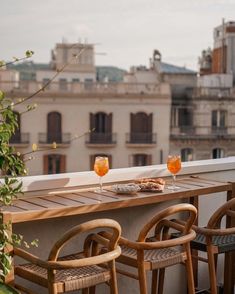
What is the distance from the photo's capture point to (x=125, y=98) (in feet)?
72.2

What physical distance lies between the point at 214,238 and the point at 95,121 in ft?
65.1

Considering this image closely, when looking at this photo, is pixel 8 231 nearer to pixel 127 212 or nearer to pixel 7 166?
pixel 7 166

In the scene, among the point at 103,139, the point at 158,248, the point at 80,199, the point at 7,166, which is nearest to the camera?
the point at 7,166

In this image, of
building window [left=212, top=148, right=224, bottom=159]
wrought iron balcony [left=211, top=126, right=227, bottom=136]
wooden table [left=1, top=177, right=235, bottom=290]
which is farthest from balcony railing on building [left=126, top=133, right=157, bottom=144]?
wooden table [left=1, top=177, right=235, bottom=290]

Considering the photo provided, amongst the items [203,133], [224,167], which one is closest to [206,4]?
[203,133]

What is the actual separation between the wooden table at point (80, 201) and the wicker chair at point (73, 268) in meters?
0.11

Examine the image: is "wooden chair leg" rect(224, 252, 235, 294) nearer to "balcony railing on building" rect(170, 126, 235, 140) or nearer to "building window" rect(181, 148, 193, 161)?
"balcony railing on building" rect(170, 126, 235, 140)

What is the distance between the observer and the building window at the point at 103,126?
73.0ft

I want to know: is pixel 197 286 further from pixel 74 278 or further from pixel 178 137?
pixel 178 137

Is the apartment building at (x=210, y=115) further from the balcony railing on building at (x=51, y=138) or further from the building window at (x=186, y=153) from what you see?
the balcony railing on building at (x=51, y=138)

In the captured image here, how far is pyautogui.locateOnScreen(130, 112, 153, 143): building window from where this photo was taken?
73.4 feet

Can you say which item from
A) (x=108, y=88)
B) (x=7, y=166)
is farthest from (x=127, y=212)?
(x=108, y=88)

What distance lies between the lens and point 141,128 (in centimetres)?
2283

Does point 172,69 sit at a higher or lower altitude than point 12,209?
higher
